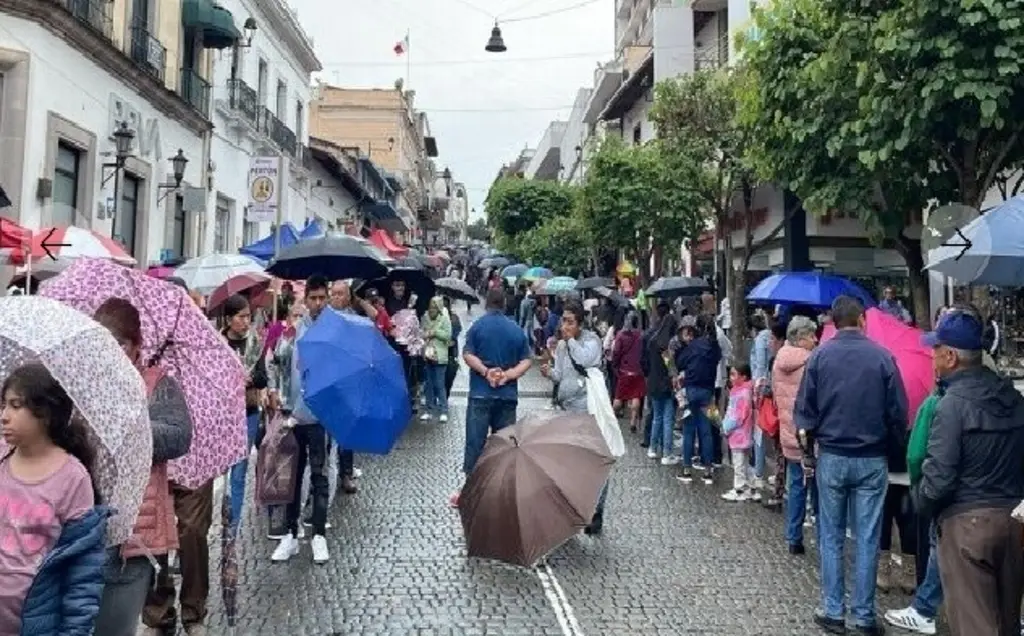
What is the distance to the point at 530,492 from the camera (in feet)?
21.2

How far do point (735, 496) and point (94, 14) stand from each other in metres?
13.3

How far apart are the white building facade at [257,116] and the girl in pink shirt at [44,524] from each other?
55.6 feet

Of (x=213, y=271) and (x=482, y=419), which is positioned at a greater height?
(x=213, y=271)

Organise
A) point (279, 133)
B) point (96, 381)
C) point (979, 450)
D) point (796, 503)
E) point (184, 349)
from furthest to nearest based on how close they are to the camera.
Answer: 1. point (279, 133)
2. point (796, 503)
3. point (979, 450)
4. point (184, 349)
5. point (96, 381)

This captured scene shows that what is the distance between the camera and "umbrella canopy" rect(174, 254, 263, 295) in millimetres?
10188

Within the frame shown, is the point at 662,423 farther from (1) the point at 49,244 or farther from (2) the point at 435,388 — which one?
(1) the point at 49,244

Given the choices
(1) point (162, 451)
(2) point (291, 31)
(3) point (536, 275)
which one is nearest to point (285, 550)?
(1) point (162, 451)

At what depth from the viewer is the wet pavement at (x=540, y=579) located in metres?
5.50

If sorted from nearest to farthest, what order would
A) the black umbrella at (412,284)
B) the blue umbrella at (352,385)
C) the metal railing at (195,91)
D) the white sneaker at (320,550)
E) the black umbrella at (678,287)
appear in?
the blue umbrella at (352,385), the white sneaker at (320,550), the black umbrella at (412,284), the black umbrella at (678,287), the metal railing at (195,91)

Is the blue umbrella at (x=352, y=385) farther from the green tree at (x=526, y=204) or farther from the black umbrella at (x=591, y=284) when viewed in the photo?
the green tree at (x=526, y=204)

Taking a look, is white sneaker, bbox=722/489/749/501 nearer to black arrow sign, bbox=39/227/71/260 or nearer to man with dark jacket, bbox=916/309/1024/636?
man with dark jacket, bbox=916/309/1024/636

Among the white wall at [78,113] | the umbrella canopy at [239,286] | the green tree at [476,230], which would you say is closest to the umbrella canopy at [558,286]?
the white wall at [78,113]

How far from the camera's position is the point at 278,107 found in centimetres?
2850

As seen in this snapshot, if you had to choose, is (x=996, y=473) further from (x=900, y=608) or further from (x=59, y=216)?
(x=59, y=216)
